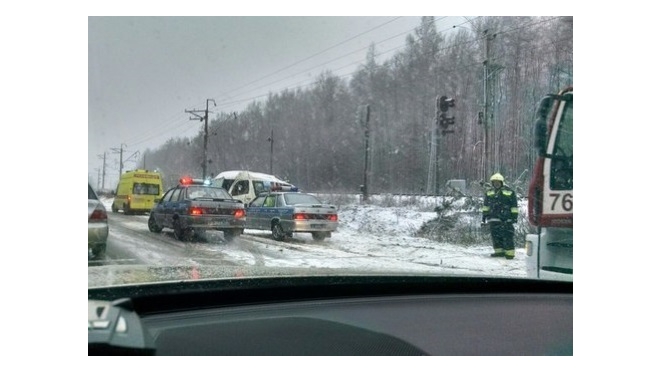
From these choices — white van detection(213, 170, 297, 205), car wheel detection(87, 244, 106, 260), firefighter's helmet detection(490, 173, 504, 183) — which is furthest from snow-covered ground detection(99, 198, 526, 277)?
car wheel detection(87, 244, 106, 260)

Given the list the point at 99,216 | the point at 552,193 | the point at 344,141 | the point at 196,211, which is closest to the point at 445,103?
the point at 344,141

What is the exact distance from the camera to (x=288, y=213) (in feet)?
11.2

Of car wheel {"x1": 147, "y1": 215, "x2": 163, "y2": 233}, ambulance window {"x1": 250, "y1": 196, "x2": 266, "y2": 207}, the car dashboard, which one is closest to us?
the car dashboard

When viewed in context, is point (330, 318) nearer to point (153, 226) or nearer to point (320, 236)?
point (320, 236)

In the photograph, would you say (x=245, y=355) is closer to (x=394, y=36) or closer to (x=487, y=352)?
(x=487, y=352)

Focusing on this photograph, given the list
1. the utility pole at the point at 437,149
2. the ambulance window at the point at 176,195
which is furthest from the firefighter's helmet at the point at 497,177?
the ambulance window at the point at 176,195

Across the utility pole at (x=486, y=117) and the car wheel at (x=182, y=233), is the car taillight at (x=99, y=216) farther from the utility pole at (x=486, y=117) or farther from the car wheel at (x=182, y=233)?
the utility pole at (x=486, y=117)

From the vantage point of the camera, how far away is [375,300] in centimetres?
223

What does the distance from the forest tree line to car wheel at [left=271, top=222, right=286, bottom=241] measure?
295mm

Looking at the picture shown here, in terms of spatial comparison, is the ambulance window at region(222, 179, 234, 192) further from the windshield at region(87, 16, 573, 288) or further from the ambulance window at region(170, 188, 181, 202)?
the ambulance window at region(170, 188, 181, 202)

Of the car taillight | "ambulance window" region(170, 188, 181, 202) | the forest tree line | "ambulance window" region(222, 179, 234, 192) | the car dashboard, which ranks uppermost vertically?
the forest tree line

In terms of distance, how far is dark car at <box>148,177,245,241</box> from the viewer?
3.22 metres

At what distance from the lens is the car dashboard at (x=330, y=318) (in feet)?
5.42

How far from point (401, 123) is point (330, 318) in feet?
5.76
